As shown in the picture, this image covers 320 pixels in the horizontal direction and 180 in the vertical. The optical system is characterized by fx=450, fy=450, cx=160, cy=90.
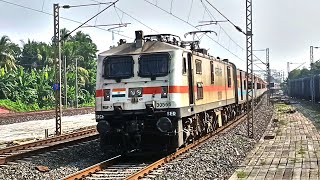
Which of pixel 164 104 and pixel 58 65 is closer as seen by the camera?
pixel 164 104

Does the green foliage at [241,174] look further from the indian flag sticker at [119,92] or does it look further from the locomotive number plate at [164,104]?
the indian flag sticker at [119,92]

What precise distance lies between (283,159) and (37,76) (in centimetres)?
4539

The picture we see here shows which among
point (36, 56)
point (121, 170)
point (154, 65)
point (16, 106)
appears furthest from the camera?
point (36, 56)

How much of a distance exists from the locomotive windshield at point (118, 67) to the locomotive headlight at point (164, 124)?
1.79 meters

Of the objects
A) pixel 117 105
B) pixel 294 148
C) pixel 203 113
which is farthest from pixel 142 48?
pixel 294 148

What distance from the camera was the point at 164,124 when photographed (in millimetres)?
13359

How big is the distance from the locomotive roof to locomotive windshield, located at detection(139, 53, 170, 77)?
23cm

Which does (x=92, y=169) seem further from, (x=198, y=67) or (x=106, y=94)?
(x=198, y=67)

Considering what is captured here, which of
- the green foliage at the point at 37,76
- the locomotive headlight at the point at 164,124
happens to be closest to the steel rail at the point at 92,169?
the locomotive headlight at the point at 164,124

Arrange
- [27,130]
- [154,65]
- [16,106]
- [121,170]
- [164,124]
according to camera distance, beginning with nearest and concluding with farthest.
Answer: [121,170]
[164,124]
[154,65]
[27,130]
[16,106]

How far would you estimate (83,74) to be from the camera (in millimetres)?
67125

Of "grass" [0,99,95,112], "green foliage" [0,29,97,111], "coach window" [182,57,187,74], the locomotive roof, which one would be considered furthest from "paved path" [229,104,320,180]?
"green foliage" [0,29,97,111]

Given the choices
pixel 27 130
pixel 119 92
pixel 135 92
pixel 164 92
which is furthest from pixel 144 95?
pixel 27 130

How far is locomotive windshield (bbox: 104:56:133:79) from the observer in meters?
14.2
